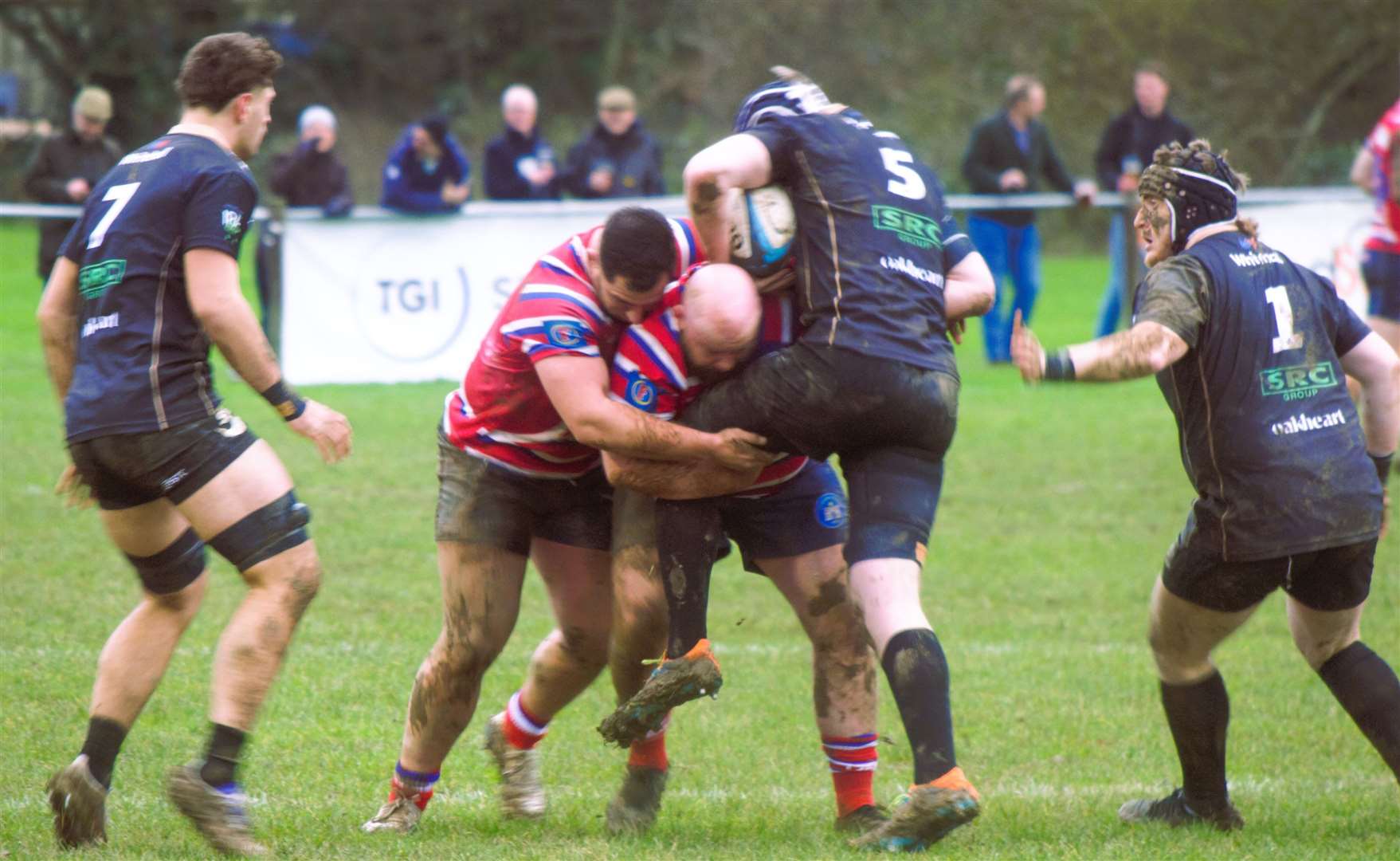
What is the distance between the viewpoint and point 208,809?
416 cm

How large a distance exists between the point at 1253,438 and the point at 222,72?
2.88 meters

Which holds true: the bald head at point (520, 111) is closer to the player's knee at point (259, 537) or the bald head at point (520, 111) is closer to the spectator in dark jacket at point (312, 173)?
the spectator in dark jacket at point (312, 173)

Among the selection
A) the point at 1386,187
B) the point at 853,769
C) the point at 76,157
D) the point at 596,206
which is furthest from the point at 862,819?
the point at 76,157

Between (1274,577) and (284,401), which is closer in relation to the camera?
(284,401)

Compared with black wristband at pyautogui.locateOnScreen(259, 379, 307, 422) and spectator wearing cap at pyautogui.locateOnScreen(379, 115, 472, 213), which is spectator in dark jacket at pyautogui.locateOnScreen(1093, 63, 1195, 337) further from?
black wristband at pyautogui.locateOnScreen(259, 379, 307, 422)

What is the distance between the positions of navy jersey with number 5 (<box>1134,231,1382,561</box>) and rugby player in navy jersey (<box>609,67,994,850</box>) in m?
0.58

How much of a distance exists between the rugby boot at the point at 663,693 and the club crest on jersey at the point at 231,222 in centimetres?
156

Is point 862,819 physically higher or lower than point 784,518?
lower

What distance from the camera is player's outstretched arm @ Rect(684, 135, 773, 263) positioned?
4.29 meters

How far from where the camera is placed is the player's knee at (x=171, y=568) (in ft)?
15.2

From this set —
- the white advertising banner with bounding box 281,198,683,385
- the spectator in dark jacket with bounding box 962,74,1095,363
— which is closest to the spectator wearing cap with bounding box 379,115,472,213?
the white advertising banner with bounding box 281,198,683,385

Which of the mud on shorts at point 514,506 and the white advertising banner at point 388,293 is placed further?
the white advertising banner at point 388,293

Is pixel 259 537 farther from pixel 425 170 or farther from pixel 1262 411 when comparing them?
pixel 425 170

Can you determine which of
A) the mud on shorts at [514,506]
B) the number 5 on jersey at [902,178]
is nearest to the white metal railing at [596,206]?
the mud on shorts at [514,506]
